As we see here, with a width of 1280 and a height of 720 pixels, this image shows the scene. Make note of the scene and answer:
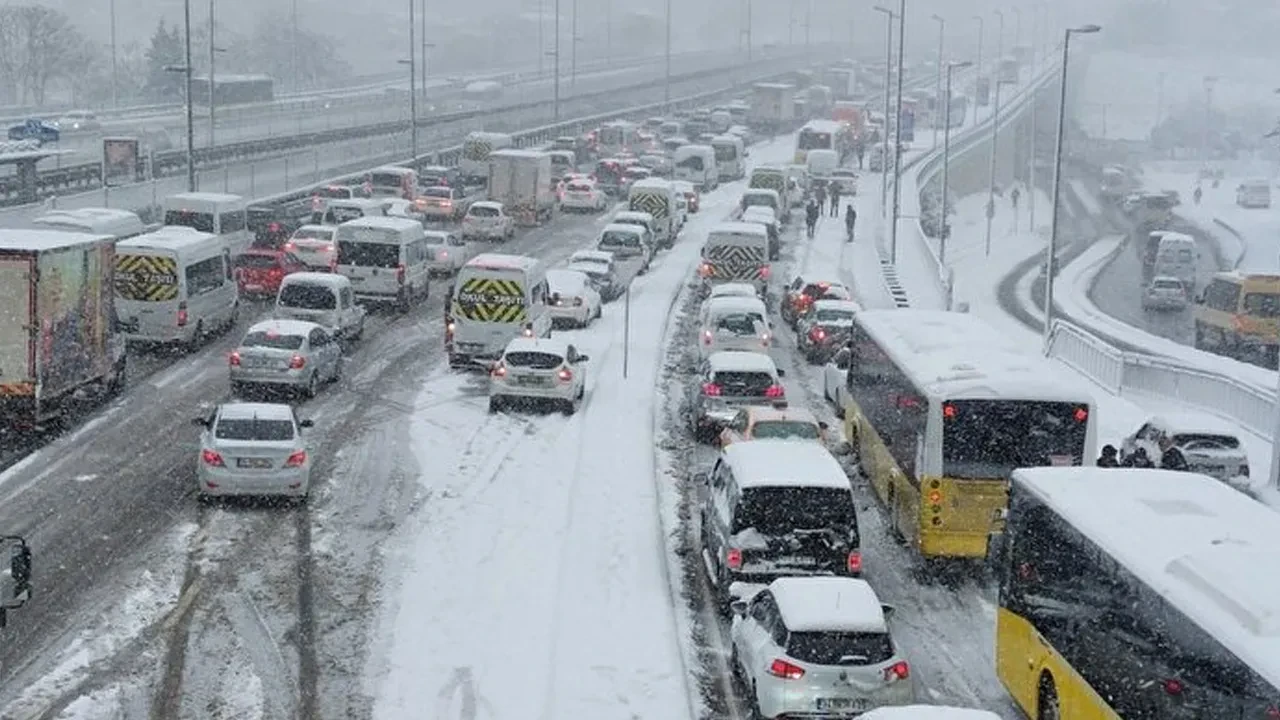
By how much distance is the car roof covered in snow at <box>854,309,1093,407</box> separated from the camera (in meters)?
23.1

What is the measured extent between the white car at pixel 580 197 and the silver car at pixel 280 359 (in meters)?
38.5

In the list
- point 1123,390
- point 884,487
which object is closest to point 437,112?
point 1123,390

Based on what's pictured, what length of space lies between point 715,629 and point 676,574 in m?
2.43

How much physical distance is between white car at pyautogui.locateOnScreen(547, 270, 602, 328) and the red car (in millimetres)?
6919

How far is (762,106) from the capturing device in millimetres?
125562

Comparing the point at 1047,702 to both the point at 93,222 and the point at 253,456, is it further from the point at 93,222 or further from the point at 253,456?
the point at 93,222

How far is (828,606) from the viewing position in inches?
698

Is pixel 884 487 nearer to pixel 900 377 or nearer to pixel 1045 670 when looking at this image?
pixel 900 377

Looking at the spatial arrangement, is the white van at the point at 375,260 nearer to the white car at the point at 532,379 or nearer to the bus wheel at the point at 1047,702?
the white car at the point at 532,379

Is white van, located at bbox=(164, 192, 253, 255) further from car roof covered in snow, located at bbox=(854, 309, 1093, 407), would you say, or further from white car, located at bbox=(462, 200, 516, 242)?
car roof covered in snow, located at bbox=(854, 309, 1093, 407)

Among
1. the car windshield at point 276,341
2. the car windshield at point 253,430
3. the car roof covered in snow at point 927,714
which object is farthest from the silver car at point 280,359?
the car roof covered in snow at point 927,714

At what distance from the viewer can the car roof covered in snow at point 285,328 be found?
1367 inches

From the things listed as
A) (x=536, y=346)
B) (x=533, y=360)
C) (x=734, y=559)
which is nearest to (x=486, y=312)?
(x=536, y=346)

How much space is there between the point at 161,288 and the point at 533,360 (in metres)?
9.17
